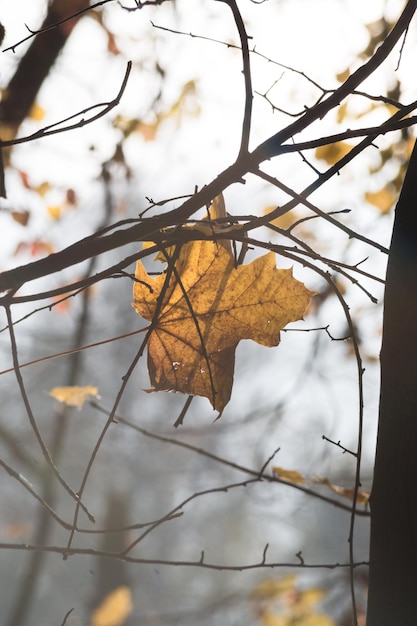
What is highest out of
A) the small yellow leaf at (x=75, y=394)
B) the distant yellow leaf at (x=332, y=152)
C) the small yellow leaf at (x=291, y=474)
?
the distant yellow leaf at (x=332, y=152)

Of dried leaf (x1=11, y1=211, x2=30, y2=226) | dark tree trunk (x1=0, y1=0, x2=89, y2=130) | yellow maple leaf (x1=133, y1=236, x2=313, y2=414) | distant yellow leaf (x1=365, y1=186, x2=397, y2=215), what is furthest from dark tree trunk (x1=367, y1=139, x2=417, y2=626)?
dried leaf (x1=11, y1=211, x2=30, y2=226)

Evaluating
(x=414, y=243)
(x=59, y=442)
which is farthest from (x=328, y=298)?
(x=59, y=442)

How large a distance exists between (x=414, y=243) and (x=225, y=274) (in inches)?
6.9

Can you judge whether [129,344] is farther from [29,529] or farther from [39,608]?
[39,608]

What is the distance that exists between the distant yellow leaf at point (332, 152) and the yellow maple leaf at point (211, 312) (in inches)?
29.6

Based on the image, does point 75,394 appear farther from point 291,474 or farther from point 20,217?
point 20,217

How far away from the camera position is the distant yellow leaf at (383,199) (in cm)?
150

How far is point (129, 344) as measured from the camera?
8.69 m

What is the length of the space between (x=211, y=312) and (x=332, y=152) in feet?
2.59

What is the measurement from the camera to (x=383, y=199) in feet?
4.98

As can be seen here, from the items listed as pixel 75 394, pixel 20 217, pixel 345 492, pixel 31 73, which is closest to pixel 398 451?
pixel 345 492

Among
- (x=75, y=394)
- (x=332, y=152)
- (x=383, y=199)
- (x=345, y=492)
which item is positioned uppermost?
(x=383, y=199)

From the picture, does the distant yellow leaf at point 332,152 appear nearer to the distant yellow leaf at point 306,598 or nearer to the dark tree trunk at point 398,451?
the dark tree trunk at point 398,451

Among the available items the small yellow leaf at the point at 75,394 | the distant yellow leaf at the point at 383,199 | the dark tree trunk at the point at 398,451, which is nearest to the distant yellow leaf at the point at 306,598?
the distant yellow leaf at the point at 383,199
